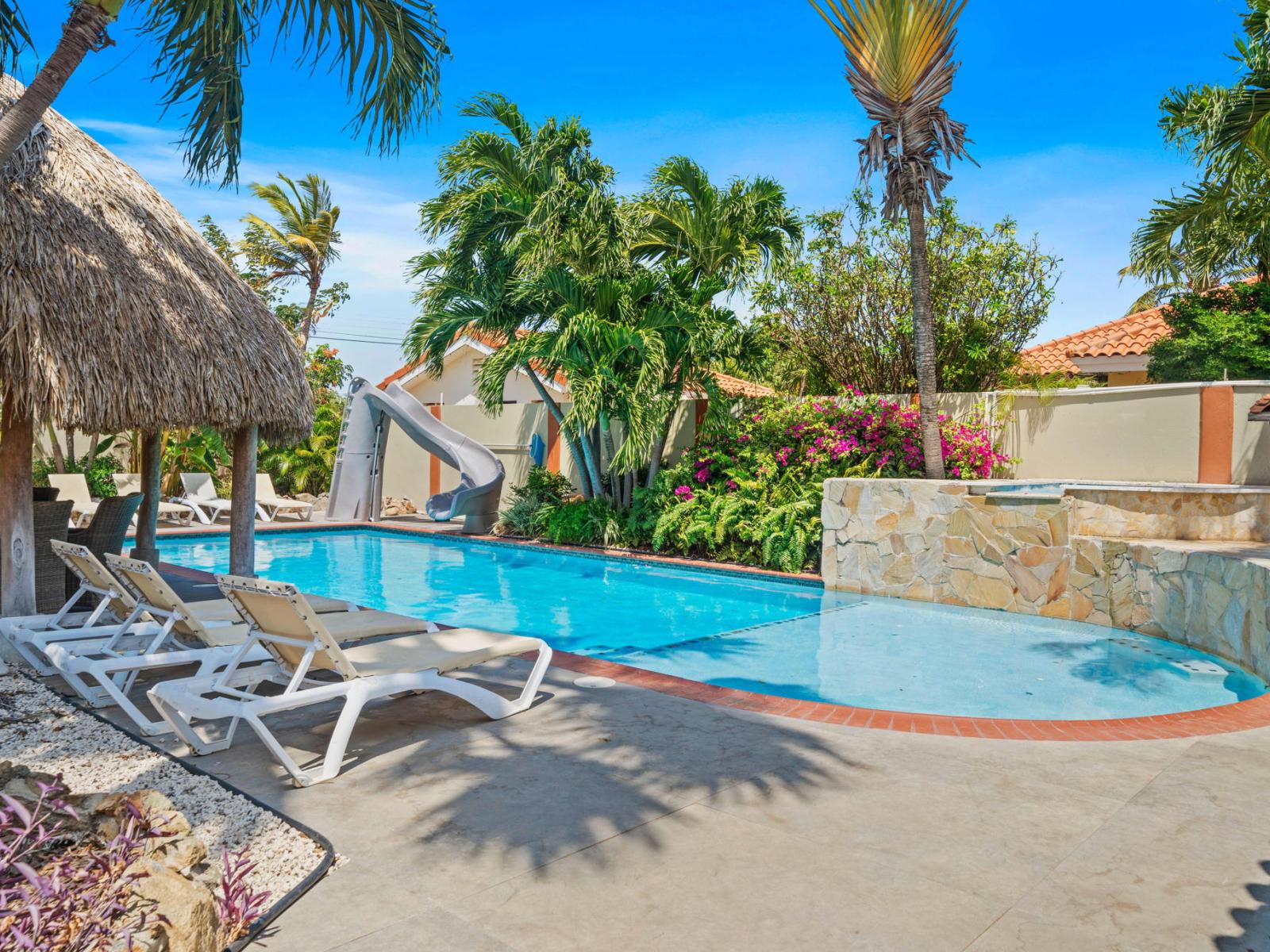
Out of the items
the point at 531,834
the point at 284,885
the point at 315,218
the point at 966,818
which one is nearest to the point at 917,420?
the point at 966,818

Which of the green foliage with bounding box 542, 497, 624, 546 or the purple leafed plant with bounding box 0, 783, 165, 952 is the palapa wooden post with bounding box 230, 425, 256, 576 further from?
the green foliage with bounding box 542, 497, 624, 546

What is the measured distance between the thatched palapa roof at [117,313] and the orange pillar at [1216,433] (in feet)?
39.7

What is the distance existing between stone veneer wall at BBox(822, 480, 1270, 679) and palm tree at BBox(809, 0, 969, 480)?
996 millimetres

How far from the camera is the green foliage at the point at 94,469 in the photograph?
19984 mm

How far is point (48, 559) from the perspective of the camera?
8.47 m

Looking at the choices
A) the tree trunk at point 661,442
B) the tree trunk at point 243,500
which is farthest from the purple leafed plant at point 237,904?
the tree trunk at point 661,442

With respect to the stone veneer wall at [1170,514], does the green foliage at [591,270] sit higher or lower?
higher

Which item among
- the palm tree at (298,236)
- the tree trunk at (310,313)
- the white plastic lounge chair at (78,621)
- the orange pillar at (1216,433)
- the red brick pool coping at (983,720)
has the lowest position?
the red brick pool coping at (983,720)

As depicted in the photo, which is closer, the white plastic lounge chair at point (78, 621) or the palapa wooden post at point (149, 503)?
the white plastic lounge chair at point (78, 621)

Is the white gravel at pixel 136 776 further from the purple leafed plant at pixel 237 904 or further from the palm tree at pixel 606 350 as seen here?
the palm tree at pixel 606 350

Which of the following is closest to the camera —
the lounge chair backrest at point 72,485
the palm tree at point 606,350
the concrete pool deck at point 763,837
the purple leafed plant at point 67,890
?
the purple leafed plant at point 67,890

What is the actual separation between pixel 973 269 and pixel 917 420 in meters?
3.19

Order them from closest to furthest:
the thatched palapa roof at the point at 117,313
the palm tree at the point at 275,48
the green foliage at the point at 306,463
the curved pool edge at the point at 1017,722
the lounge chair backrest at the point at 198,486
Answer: the curved pool edge at the point at 1017,722
the palm tree at the point at 275,48
the thatched palapa roof at the point at 117,313
the lounge chair backrest at the point at 198,486
the green foliage at the point at 306,463

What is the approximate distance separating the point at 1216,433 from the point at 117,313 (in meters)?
13.7
